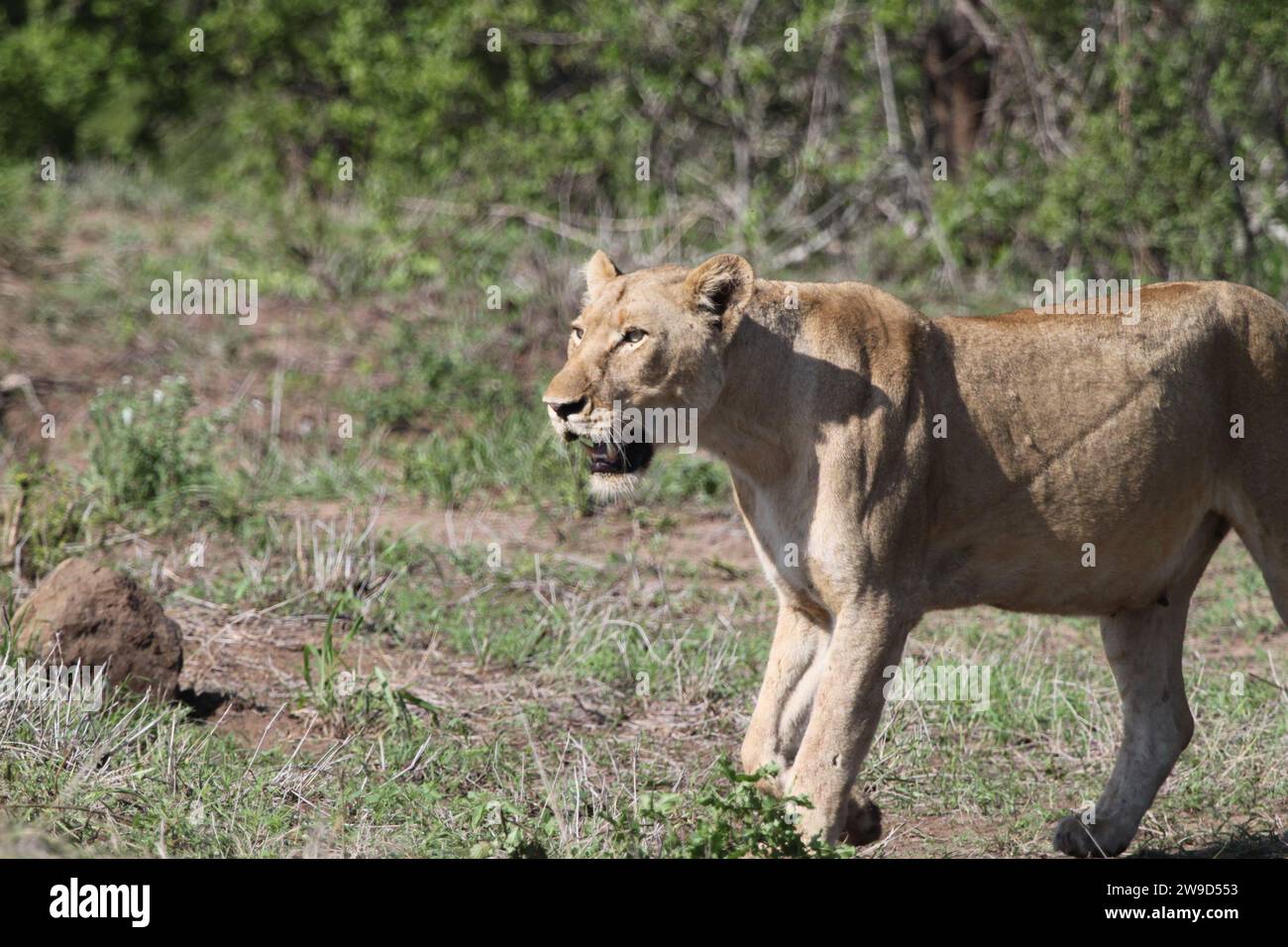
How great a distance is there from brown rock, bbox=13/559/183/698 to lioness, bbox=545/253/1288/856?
198 centimetres

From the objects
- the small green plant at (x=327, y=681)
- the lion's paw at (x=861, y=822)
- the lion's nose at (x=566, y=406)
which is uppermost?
the lion's nose at (x=566, y=406)

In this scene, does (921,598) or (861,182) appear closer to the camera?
(921,598)

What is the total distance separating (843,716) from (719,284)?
52.4 inches

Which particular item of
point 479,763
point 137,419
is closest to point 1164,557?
point 479,763

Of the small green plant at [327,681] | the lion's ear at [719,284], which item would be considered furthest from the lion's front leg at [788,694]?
the small green plant at [327,681]

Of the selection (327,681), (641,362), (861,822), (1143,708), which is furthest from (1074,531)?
(327,681)

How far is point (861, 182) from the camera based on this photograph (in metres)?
13.2

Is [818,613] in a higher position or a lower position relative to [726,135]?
lower

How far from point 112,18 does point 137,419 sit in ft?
30.5

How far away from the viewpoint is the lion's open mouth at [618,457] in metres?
5.01

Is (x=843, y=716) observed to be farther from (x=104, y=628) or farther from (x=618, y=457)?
(x=104, y=628)

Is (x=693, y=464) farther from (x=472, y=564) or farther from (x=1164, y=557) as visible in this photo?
(x=1164, y=557)

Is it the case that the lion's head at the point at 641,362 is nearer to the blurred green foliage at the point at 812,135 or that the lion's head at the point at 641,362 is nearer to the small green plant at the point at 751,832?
the small green plant at the point at 751,832

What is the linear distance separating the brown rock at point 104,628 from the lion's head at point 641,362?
1983 millimetres
